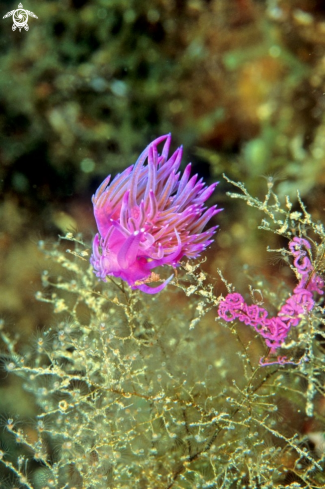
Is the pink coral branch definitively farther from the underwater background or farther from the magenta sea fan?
the underwater background

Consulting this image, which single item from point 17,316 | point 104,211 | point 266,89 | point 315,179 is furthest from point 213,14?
point 17,316

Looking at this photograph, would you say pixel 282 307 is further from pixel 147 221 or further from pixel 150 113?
pixel 150 113

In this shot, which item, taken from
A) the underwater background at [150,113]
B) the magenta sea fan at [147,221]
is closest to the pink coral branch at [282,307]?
the magenta sea fan at [147,221]

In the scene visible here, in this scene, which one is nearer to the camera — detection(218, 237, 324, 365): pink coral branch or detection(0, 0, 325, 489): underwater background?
detection(218, 237, 324, 365): pink coral branch

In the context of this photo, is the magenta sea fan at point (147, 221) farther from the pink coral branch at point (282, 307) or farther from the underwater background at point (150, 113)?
the underwater background at point (150, 113)

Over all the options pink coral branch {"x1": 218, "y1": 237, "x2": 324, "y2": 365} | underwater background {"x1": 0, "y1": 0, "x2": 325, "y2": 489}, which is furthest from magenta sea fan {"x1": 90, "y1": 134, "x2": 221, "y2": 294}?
underwater background {"x1": 0, "y1": 0, "x2": 325, "y2": 489}

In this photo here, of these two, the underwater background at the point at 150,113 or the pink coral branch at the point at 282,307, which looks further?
the underwater background at the point at 150,113
